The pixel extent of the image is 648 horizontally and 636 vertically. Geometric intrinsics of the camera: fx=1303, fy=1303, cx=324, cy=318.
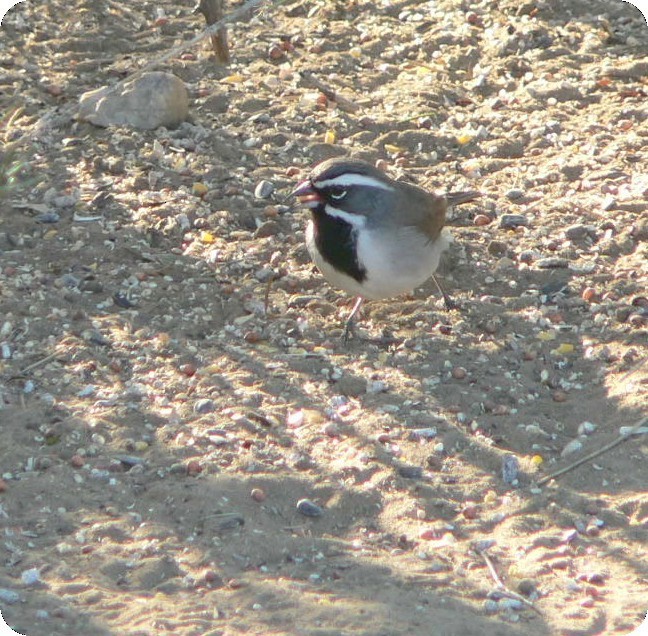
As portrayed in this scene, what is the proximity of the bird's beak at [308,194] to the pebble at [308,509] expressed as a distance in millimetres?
1923

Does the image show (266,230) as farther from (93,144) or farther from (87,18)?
(87,18)

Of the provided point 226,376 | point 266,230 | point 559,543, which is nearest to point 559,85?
point 266,230

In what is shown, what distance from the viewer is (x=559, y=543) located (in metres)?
5.77

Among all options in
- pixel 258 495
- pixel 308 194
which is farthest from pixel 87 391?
pixel 308 194

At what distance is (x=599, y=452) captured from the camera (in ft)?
20.7

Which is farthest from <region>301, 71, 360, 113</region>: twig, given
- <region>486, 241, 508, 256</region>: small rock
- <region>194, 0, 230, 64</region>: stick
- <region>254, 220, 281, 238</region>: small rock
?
<region>486, 241, 508, 256</region>: small rock

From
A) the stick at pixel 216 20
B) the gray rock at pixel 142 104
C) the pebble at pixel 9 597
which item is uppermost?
the stick at pixel 216 20

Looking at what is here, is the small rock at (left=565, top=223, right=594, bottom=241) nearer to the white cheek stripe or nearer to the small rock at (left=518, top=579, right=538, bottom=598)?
→ the white cheek stripe

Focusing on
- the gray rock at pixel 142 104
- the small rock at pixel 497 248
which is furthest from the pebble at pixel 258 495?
the gray rock at pixel 142 104

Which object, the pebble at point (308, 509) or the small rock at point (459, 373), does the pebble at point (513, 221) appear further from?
the pebble at point (308, 509)

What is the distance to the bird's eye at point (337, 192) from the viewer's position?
716 centimetres

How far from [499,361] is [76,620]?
291 centimetres

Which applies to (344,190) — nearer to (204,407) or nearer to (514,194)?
(204,407)

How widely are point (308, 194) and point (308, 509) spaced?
1.99m
